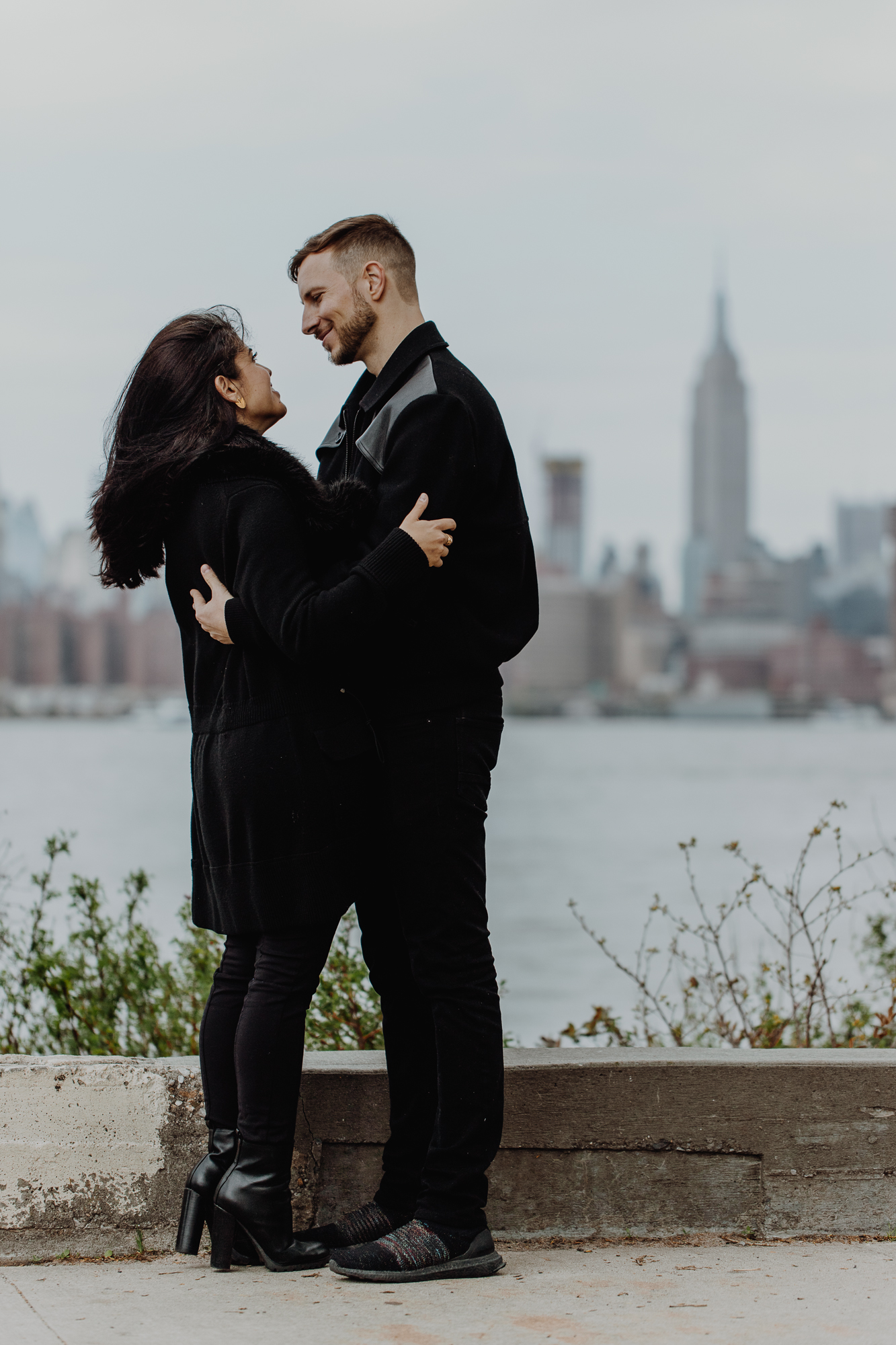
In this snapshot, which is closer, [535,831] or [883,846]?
[883,846]

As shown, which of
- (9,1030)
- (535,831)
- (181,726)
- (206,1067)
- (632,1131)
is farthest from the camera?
(181,726)

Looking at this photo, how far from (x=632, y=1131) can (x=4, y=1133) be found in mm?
1267

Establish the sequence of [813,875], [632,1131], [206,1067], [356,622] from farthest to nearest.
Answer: [813,875]
[632,1131]
[206,1067]
[356,622]

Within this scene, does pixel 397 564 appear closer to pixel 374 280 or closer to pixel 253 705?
pixel 253 705

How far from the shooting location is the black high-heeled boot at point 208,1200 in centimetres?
253

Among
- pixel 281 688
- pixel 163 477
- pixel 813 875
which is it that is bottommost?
pixel 813 875

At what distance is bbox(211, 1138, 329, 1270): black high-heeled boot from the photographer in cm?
245

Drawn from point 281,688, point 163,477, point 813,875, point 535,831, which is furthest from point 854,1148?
point 535,831

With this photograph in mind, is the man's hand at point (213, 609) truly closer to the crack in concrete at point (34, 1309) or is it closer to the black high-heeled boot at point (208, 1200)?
the black high-heeled boot at point (208, 1200)

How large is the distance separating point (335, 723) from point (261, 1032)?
58cm

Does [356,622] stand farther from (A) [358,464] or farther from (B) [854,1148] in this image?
(B) [854,1148]

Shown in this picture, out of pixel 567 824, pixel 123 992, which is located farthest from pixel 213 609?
pixel 567 824

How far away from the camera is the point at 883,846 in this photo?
14.0 feet

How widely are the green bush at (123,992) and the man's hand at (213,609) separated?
157 centimetres
